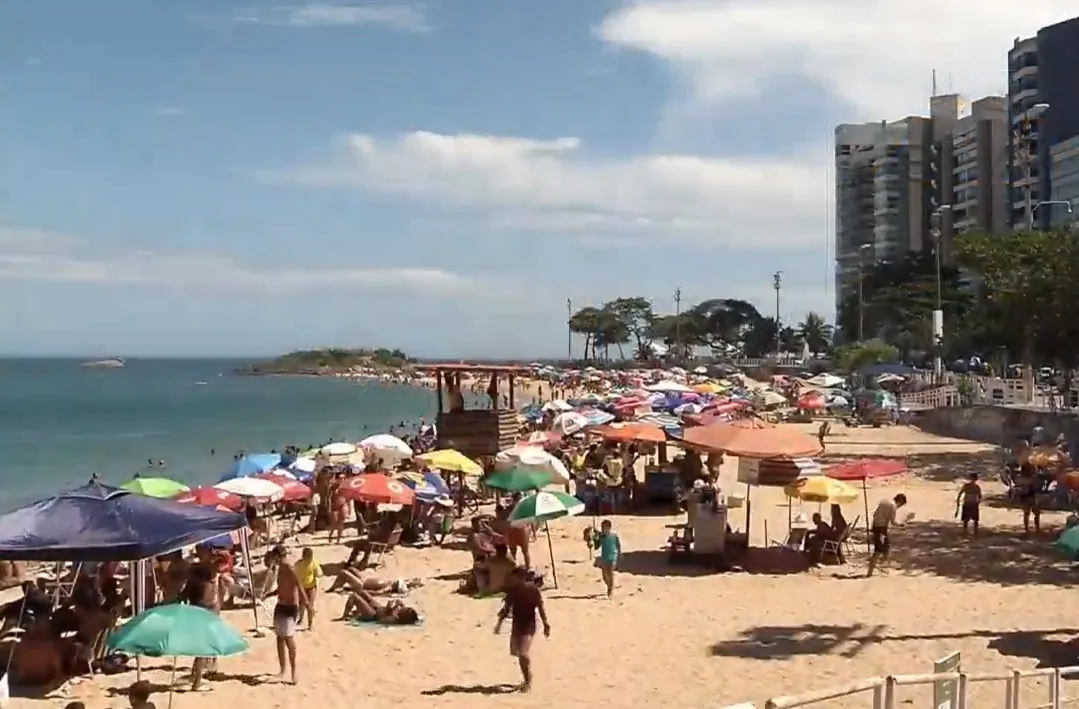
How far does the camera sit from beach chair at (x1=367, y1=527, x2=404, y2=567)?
1530cm

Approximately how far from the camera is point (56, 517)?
358 inches

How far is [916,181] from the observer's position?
117000 mm

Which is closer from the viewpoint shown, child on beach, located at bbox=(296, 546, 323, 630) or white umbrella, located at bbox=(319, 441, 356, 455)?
child on beach, located at bbox=(296, 546, 323, 630)

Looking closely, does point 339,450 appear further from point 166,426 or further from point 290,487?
point 166,426

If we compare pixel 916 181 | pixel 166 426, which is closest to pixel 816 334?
pixel 916 181

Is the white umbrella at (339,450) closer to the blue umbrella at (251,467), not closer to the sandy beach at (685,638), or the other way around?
the blue umbrella at (251,467)

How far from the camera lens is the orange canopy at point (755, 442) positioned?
14.1m

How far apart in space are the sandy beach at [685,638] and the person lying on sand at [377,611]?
254 mm

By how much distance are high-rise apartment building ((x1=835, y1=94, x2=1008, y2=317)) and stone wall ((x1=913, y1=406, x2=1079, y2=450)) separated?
198 feet

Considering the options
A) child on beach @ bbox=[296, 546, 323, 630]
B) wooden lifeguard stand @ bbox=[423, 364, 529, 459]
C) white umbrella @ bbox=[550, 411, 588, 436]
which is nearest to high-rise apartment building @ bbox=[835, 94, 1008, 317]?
white umbrella @ bbox=[550, 411, 588, 436]

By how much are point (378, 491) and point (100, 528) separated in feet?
18.4

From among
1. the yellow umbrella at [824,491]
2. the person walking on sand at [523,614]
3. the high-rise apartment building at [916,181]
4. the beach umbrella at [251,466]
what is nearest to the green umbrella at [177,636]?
the person walking on sand at [523,614]

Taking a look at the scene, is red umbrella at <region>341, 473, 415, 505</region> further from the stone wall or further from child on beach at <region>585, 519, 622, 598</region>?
the stone wall

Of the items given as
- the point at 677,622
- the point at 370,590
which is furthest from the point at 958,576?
the point at 370,590
